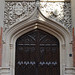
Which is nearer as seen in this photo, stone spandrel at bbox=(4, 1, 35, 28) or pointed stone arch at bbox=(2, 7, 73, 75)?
pointed stone arch at bbox=(2, 7, 73, 75)

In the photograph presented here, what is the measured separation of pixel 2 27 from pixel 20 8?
1053 mm

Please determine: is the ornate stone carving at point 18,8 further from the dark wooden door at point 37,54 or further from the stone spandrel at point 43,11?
the dark wooden door at point 37,54

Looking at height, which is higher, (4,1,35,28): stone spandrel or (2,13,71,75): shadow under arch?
(4,1,35,28): stone spandrel

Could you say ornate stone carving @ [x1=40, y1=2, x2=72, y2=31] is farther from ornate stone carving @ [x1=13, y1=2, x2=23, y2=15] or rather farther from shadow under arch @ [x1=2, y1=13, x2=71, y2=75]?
ornate stone carving @ [x1=13, y1=2, x2=23, y2=15]

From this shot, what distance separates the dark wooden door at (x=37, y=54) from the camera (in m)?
6.09

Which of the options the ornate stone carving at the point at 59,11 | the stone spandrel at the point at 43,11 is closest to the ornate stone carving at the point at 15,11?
the stone spandrel at the point at 43,11

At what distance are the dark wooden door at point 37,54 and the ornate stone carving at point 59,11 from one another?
0.75 meters

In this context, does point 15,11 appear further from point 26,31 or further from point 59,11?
point 59,11

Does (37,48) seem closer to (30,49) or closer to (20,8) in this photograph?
(30,49)

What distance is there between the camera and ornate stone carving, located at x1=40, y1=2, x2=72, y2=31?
6016 mm

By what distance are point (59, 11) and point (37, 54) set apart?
1945 millimetres

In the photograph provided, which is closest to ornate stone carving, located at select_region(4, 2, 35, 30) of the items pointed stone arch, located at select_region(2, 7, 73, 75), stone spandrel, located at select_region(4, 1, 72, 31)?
stone spandrel, located at select_region(4, 1, 72, 31)

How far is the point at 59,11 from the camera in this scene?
6.11 meters

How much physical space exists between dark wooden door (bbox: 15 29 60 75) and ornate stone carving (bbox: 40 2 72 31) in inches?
29.6
